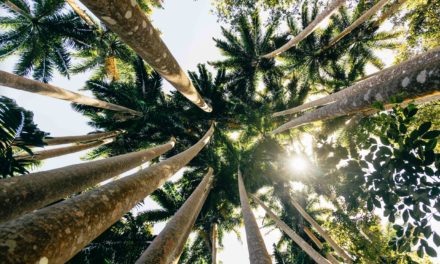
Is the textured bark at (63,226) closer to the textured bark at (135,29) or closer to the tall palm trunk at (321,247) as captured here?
the textured bark at (135,29)

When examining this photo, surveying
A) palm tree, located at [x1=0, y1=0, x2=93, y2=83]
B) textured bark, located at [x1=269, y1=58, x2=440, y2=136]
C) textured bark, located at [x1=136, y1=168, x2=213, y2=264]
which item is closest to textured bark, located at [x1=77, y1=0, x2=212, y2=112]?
textured bark, located at [x1=136, y1=168, x2=213, y2=264]

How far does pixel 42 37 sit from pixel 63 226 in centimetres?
1258

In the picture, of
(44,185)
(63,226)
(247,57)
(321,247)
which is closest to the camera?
(63,226)

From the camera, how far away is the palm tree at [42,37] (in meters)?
8.56

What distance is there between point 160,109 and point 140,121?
1.23 meters

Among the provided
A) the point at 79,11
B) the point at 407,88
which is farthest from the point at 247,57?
the point at 407,88

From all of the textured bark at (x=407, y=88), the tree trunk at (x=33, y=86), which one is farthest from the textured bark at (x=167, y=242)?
the tree trunk at (x=33, y=86)

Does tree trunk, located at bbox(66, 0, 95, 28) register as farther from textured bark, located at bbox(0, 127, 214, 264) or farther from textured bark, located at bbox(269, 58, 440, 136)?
textured bark, located at bbox(269, 58, 440, 136)

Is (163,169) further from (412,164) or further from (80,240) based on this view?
(412,164)

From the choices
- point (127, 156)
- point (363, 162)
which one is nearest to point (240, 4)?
point (127, 156)

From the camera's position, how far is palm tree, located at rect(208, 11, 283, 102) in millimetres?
11985

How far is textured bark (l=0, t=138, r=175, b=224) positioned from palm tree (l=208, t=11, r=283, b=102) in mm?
11004

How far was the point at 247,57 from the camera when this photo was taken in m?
13.2

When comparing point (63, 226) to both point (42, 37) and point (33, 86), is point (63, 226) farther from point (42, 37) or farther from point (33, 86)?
point (42, 37)
